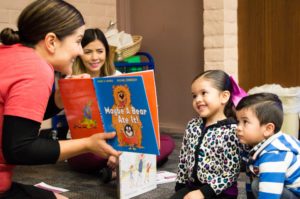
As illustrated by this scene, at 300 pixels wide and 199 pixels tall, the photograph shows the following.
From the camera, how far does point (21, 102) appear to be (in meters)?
0.88

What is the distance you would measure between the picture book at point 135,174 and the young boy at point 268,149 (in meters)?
0.56

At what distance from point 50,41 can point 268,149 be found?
673 millimetres

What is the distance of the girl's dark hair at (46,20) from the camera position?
968 mm

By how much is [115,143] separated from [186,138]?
1.23ft

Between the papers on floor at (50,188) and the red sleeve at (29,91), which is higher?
the red sleeve at (29,91)

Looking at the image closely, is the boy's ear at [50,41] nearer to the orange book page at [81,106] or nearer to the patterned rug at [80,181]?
the orange book page at [81,106]

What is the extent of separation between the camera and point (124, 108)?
1098mm

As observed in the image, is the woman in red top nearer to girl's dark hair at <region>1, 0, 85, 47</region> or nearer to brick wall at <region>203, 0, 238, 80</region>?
girl's dark hair at <region>1, 0, 85, 47</region>

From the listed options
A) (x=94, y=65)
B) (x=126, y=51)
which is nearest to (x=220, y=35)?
(x=126, y=51)

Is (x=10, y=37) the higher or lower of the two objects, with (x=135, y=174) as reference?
higher

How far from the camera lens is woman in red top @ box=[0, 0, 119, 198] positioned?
89 centimetres

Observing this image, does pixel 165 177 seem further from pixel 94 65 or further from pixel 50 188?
pixel 94 65

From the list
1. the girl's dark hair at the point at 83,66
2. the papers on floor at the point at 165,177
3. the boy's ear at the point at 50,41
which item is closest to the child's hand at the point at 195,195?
the papers on floor at the point at 165,177

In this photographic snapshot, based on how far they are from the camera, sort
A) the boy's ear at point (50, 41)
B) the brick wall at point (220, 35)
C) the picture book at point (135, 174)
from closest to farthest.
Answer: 1. the boy's ear at point (50, 41)
2. the picture book at point (135, 174)
3. the brick wall at point (220, 35)
